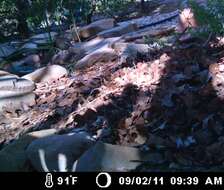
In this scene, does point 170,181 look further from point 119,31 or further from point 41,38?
point 41,38

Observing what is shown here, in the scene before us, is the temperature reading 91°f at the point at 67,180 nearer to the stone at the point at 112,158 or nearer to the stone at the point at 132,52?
the stone at the point at 112,158

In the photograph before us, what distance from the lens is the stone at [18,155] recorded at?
482cm

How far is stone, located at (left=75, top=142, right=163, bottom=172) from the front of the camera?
4.15 meters

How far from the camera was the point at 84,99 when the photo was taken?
5.90 meters

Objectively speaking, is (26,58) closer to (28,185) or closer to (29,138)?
(29,138)

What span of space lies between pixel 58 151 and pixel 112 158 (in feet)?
2.01

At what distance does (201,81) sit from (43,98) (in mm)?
2490

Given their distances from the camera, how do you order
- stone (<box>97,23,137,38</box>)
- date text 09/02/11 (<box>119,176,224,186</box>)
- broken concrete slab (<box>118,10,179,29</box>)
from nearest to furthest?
date text 09/02/11 (<box>119,176,224,186</box>) < stone (<box>97,23,137,38</box>) < broken concrete slab (<box>118,10,179,29</box>)

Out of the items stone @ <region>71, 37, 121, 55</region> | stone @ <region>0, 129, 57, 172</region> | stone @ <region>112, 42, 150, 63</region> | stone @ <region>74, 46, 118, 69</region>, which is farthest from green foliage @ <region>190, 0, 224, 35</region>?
stone @ <region>71, 37, 121, 55</region>

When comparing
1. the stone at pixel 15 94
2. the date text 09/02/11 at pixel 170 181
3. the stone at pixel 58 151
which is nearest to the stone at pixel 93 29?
the stone at pixel 15 94

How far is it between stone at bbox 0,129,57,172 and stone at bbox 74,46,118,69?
88.6 inches

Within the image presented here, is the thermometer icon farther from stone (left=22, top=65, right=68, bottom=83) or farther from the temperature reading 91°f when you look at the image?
stone (left=22, top=65, right=68, bottom=83)

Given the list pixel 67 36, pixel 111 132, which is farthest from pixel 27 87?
pixel 67 36

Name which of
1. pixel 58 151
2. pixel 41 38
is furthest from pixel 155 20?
pixel 58 151
